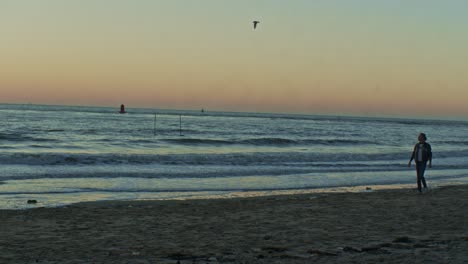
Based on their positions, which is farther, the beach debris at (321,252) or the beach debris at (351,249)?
the beach debris at (351,249)

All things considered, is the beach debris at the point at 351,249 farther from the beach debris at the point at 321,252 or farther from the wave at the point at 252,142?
the wave at the point at 252,142

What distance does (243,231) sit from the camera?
848 centimetres

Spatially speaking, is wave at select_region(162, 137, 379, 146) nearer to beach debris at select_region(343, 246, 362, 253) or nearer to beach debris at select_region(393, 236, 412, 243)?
beach debris at select_region(393, 236, 412, 243)

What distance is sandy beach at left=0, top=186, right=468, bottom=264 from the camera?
21.9 feet

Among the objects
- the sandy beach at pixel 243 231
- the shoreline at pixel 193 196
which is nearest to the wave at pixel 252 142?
the shoreline at pixel 193 196

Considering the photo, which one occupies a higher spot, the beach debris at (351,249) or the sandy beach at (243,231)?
the beach debris at (351,249)

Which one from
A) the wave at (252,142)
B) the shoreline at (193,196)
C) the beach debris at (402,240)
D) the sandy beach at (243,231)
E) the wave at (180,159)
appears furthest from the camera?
the wave at (252,142)

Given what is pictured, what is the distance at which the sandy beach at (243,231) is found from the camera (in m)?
6.67

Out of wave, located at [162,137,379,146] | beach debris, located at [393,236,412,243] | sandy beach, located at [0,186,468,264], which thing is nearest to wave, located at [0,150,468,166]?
wave, located at [162,137,379,146]

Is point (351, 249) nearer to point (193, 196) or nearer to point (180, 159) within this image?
point (193, 196)

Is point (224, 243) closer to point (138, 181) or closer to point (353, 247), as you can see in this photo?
point (353, 247)

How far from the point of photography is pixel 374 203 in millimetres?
11984

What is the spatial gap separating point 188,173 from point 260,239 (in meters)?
11.9

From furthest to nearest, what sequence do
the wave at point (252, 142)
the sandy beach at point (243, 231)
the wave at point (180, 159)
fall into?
1. the wave at point (252, 142)
2. the wave at point (180, 159)
3. the sandy beach at point (243, 231)
